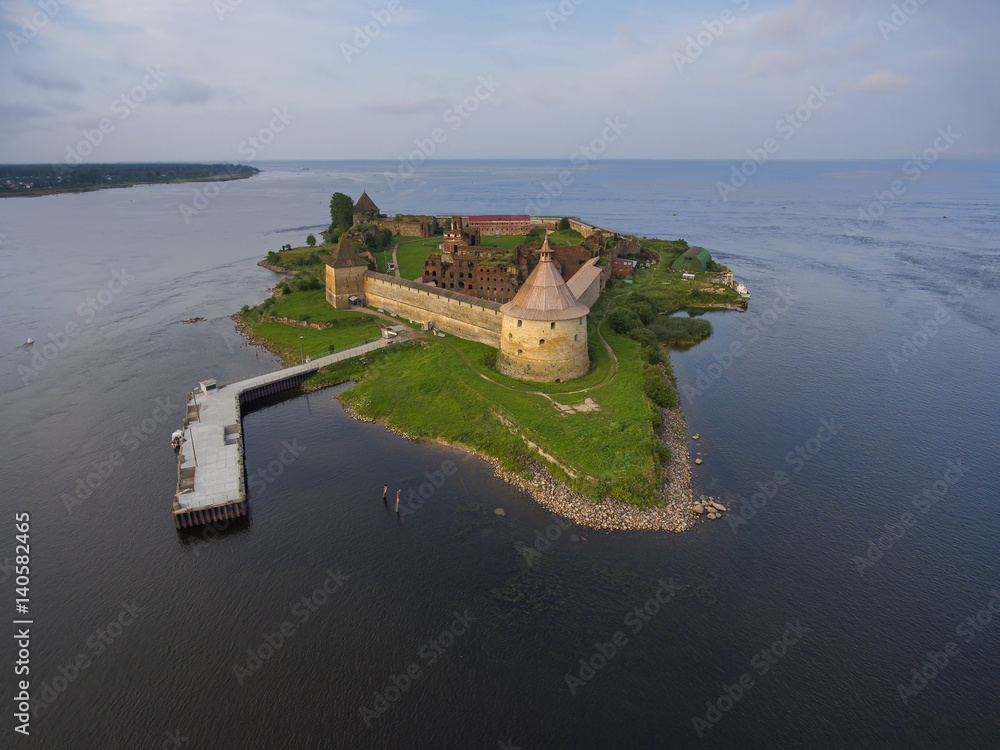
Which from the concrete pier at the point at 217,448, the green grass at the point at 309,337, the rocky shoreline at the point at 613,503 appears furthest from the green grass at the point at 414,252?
the rocky shoreline at the point at 613,503

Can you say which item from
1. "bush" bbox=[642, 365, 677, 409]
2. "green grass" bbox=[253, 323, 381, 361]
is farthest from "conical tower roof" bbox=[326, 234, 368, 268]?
"bush" bbox=[642, 365, 677, 409]

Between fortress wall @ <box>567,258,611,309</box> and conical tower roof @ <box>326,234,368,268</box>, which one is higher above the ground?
conical tower roof @ <box>326,234,368,268</box>

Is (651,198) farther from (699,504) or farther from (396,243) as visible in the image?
(699,504)

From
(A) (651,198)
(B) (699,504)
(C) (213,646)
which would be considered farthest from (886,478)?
(A) (651,198)

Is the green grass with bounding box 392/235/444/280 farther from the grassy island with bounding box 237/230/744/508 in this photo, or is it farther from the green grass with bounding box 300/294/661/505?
the green grass with bounding box 300/294/661/505

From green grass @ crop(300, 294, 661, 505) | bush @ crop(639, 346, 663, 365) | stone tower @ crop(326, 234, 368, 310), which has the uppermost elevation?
stone tower @ crop(326, 234, 368, 310)

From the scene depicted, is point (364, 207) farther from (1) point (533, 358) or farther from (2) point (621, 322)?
→ (1) point (533, 358)

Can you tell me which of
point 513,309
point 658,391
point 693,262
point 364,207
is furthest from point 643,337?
point 364,207

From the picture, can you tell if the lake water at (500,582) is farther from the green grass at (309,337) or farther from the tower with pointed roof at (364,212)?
the tower with pointed roof at (364,212)
